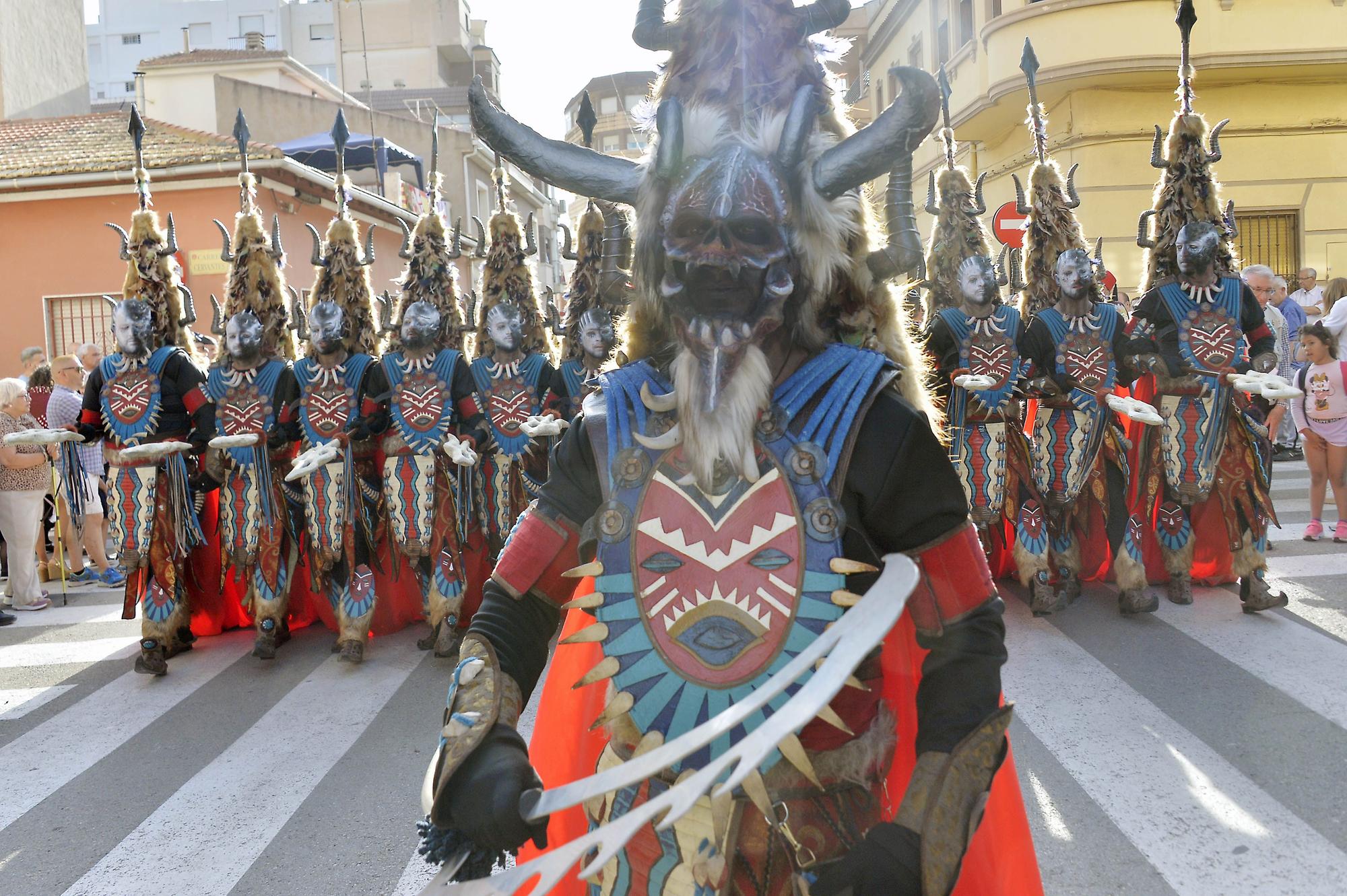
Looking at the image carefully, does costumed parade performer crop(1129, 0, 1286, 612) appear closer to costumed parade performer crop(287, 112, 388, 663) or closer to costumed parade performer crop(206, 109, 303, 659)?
costumed parade performer crop(287, 112, 388, 663)

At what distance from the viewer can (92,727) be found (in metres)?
5.47

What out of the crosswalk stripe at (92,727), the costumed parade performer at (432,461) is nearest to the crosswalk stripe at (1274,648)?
the costumed parade performer at (432,461)

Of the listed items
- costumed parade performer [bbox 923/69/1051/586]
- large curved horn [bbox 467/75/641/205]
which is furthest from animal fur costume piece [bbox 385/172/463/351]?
large curved horn [bbox 467/75/641/205]

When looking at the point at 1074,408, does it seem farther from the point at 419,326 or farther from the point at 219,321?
the point at 219,321

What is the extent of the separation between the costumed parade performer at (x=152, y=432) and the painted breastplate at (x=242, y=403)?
0.14 meters

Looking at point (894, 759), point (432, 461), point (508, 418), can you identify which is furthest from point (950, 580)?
point (508, 418)

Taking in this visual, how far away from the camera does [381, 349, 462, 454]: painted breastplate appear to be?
6422mm

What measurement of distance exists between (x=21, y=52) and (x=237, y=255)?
817 inches

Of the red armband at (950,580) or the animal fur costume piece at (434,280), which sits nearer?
the red armband at (950,580)

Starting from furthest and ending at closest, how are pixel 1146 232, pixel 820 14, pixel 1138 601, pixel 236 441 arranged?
pixel 1146 232, pixel 1138 601, pixel 236 441, pixel 820 14

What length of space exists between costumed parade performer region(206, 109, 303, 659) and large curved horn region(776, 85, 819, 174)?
5.16 m

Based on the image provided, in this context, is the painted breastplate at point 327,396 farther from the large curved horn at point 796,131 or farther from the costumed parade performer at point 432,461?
the large curved horn at point 796,131

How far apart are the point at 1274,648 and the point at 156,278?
6843 millimetres

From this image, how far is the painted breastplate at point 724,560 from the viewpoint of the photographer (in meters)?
1.71
